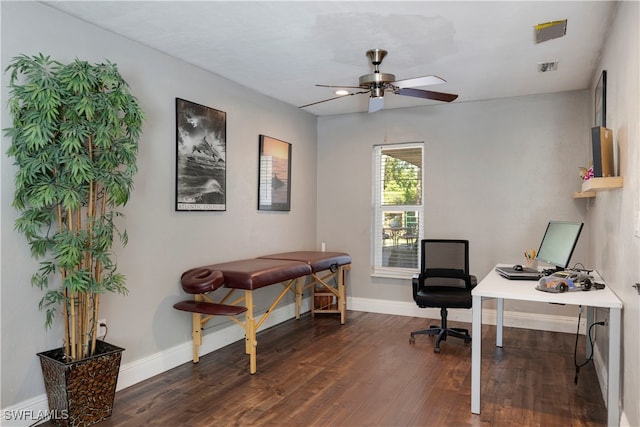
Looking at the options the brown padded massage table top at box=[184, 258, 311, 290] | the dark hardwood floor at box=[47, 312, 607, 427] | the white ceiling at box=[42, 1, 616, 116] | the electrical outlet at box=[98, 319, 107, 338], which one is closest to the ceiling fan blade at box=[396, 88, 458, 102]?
the white ceiling at box=[42, 1, 616, 116]

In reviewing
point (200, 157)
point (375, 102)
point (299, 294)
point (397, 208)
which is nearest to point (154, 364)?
point (200, 157)

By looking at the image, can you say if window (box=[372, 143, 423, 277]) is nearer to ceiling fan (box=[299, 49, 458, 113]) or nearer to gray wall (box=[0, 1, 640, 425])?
gray wall (box=[0, 1, 640, 425])

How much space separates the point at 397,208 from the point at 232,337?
2505 mm

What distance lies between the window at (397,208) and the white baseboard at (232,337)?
0.45 meters

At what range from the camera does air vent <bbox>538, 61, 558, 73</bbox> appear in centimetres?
365

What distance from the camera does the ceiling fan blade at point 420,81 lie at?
3012 mm

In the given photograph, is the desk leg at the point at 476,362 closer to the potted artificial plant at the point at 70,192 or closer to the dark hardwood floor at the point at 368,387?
the dark hardwood floor at the point at 368,387

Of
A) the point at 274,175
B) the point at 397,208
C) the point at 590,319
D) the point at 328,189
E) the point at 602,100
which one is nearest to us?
the point at 602,100

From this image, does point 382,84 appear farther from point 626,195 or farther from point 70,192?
point 70,192

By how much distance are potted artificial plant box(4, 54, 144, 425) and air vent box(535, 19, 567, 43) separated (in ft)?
8.86

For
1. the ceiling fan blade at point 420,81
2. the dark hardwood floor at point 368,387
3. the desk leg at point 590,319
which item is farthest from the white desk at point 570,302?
the ceiling fan blade at point 420,81

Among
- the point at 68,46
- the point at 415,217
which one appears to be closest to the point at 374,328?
the point at 415,217

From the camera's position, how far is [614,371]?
231 cm

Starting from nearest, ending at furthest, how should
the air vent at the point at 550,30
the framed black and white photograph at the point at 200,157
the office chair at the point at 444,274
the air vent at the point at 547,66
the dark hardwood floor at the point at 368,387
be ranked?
the dark hardwood floor at the point at 368,387
the air vent at the point at 550,30
the framed black and white photograph at the point at 200,157
the air vent at the point at 547,66
the office chair at the point at 444,274
